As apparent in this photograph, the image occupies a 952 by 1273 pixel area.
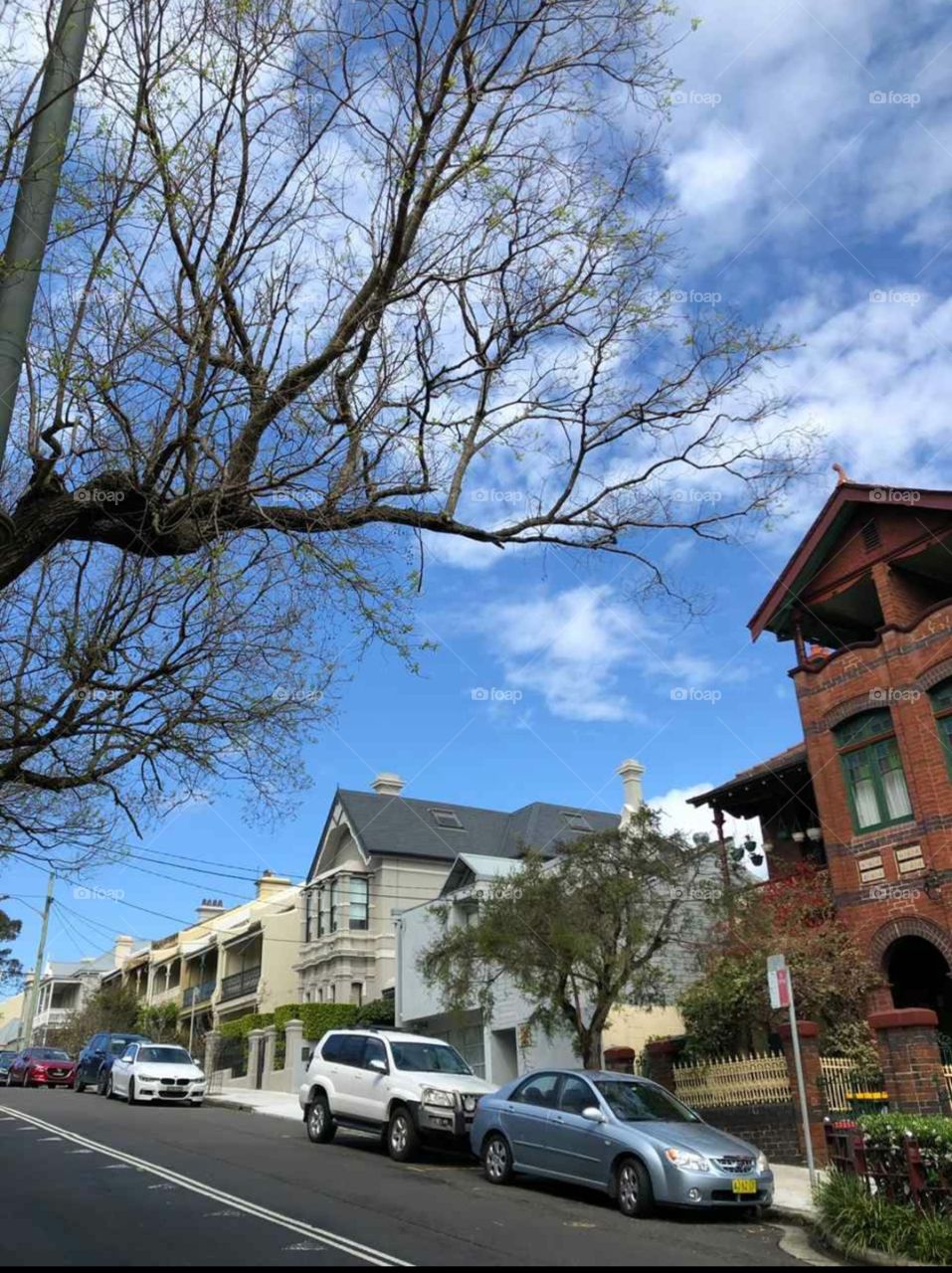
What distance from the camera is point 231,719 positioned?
12180 mm

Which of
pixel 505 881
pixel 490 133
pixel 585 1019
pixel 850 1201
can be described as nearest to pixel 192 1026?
pixel 585 1019

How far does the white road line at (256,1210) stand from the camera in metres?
7.99

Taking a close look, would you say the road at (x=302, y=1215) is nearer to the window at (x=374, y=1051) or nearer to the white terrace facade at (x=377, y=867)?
the window at (x=374, y=1051)

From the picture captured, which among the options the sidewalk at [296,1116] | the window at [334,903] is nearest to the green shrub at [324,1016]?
the sidewalk at [296,1116]

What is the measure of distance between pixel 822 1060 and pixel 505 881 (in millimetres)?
5926

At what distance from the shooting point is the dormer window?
39531 millimetres

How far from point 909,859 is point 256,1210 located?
12958 mm

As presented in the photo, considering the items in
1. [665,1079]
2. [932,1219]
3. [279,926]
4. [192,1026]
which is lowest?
[932,1219]

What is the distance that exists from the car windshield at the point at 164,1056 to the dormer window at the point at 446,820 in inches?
613

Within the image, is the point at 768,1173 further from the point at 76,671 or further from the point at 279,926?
the point at 279,926

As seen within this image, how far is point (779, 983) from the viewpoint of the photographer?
12.9 m

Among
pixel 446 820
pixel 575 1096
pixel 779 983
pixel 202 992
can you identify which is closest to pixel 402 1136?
pixel 575 1096

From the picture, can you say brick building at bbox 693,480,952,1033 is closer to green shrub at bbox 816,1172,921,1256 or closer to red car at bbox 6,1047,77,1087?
green shrub at bbox 816,1172,921,1256

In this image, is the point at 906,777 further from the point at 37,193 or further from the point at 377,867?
the point at 377,867
